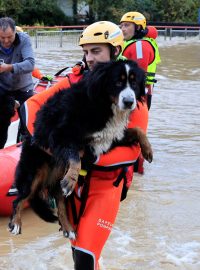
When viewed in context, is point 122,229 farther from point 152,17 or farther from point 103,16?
point 152,17

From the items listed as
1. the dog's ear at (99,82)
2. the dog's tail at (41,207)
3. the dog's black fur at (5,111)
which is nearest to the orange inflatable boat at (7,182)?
the dog's black fur at (5,111)

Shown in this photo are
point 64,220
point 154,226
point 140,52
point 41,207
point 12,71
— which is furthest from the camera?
point 140,52

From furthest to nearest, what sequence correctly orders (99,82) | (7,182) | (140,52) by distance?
1. (140,52)
2. (7,182)
3. (99,82)

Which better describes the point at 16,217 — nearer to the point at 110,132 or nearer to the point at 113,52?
the point at 110,132

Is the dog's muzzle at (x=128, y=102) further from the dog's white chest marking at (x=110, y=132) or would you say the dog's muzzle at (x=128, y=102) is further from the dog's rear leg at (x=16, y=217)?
the dog's rear leg at (x=16, y=217)

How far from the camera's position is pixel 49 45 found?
2661cm

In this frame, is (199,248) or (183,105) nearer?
(199,248)

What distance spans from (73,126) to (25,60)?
3.82m

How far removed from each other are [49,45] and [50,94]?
23447 mm

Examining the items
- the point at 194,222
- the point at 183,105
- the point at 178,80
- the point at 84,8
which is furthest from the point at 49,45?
the point at 194,222

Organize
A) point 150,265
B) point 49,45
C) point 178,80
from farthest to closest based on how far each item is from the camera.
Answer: point 49,45 < point 178,80 < point 150,265

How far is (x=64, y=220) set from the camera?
3357 millimetres

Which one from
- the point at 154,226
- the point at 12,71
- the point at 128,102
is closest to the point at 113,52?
the point at 128,102

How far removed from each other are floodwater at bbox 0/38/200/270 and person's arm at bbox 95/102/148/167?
1.83m
